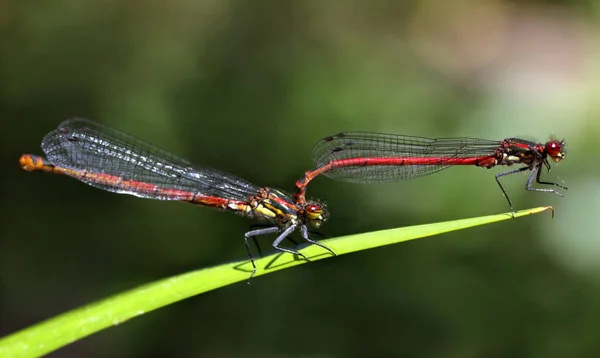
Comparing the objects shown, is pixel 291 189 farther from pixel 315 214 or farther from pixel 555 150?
pixel 555 150

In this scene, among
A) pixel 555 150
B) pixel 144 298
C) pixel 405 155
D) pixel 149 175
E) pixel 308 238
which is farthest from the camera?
pixel 405 155

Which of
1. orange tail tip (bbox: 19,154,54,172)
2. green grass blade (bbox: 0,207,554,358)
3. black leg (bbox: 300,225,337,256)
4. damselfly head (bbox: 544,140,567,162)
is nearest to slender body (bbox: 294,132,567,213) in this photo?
damselfly head (bbox: 544,140,567,162)

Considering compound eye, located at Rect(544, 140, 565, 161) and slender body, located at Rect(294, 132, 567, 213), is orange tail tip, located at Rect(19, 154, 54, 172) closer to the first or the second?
slender body, located at Rect(294, 132, 567, 213)

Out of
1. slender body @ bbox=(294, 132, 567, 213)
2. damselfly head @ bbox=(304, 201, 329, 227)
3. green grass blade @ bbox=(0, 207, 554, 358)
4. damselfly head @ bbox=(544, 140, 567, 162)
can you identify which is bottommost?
green grass blade @ bbox=(0, 207, 554, 358)

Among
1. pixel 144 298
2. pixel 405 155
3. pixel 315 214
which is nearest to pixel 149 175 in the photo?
pixel 315 214

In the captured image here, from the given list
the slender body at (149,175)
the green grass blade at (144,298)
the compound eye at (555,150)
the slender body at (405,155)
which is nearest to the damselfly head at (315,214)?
the slender body at (149,175)

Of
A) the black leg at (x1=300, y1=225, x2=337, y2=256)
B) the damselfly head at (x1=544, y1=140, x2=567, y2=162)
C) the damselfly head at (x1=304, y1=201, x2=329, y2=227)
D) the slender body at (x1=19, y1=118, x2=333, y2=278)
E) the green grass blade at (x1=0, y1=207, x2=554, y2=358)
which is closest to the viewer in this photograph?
the green grass blade at (x1=0, y1=207, x2=554, y2=358)

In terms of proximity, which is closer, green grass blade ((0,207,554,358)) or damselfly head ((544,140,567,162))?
green grass blade ((0,207,554,358))
